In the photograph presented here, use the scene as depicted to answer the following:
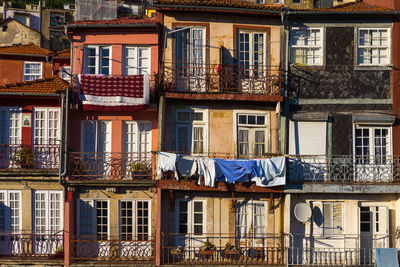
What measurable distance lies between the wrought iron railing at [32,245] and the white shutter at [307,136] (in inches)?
396

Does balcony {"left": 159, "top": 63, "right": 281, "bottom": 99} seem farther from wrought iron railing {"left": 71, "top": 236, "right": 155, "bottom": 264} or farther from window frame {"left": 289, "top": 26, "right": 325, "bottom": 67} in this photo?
wrought iron railing {"left": 71, "top": 236, "right": 155, "bottom": 264}

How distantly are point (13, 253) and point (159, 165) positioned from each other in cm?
698

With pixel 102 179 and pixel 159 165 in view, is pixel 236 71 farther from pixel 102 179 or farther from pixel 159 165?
pixel 102 179

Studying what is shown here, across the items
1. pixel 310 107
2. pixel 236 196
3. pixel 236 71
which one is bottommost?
pixel 236 196

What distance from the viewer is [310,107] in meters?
22.3

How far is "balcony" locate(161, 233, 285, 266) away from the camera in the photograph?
21203mm

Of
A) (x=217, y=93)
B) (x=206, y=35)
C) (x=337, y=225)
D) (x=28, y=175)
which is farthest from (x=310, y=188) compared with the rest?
(x=28, y=175)

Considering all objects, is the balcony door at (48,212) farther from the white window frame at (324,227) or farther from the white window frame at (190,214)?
the white window frame at (324,227)

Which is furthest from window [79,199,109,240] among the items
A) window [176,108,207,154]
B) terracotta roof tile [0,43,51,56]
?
terracotta roof tile [0,43,51,56]

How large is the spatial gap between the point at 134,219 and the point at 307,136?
25.4ft

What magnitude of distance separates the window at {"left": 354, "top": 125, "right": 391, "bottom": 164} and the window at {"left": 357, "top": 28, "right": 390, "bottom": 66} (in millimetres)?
2751

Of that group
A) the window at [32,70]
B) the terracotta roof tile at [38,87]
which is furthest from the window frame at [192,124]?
the window at [32,70]

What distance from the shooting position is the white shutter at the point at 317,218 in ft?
71.9

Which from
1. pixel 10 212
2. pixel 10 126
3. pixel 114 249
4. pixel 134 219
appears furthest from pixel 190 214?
pixel 10 126
